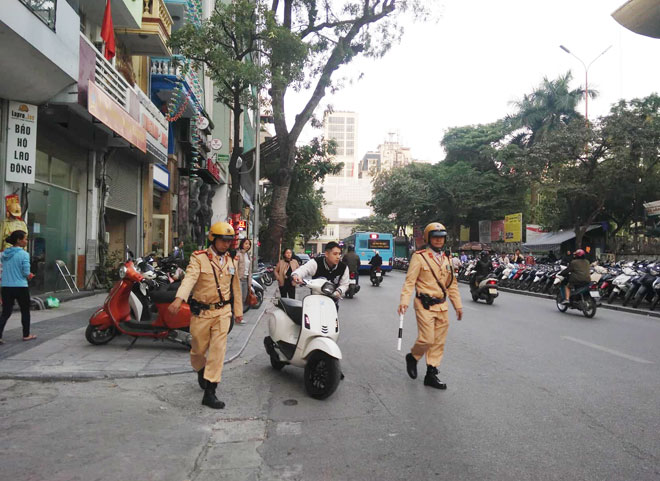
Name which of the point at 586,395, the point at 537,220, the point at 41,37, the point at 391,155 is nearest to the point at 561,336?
the point at 586,395

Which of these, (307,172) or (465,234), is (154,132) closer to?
(307,172)

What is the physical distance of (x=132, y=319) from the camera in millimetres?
7215

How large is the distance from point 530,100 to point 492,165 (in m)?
5.61

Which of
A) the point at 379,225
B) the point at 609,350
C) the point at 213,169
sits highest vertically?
the point at 213,169

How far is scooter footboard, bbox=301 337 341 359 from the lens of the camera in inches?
193

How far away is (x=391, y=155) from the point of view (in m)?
147

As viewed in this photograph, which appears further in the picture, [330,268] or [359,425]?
[330,268]

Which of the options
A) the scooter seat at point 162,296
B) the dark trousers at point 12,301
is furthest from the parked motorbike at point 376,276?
the dark trousers at point 12,301

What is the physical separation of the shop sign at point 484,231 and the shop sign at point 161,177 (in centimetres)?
2734

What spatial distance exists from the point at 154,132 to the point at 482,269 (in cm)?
1080

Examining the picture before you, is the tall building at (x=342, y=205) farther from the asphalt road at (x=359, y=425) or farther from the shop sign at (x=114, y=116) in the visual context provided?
the asphalt road at (x=359, y=425)

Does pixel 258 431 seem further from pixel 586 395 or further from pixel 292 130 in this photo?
pixel 292 130

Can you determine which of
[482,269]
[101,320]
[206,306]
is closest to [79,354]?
[101,320]

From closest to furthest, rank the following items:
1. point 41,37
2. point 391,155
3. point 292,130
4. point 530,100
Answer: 1. point 41,37
2. point 292,130
3. point 530,100
4. point 391,155
